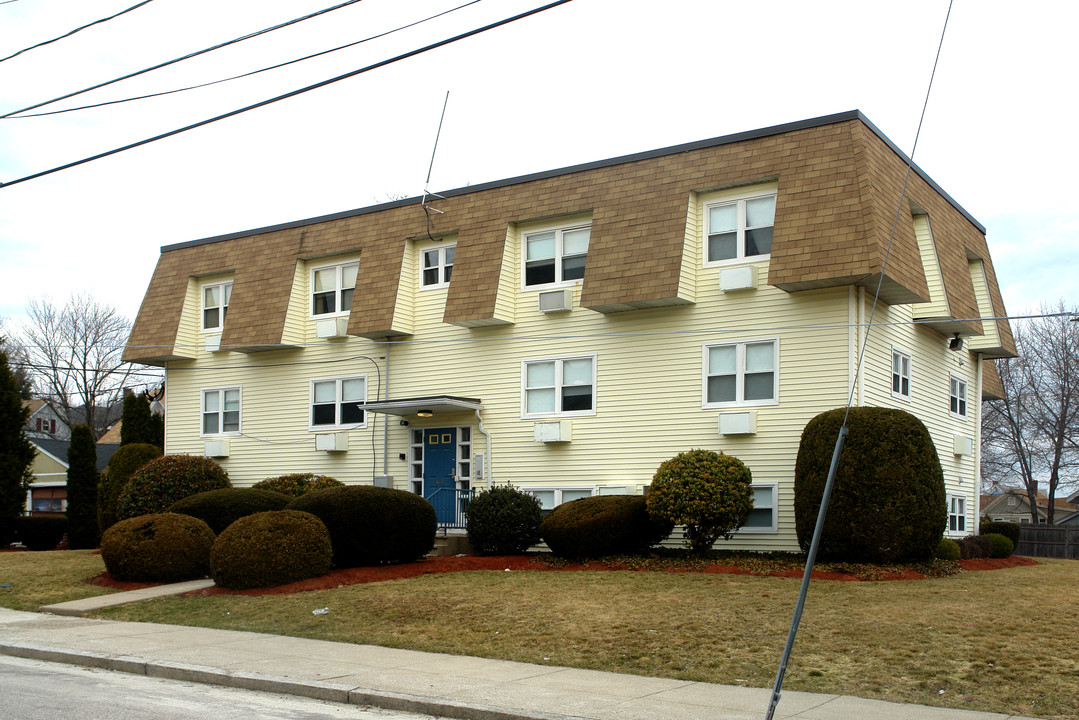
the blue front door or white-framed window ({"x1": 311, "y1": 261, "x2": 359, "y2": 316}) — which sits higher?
white-framed window ({"x1": 311, "y1": 261, "x2": 359, "y2": 316})

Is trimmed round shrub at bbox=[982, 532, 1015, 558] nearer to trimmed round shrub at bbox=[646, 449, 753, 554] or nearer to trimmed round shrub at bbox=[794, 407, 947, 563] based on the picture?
A: trimmed round shrub at bbox=[794, 407, 947, 563]

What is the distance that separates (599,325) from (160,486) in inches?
404

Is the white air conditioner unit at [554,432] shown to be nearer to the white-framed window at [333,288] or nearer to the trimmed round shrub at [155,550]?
the white-framed window at [333,288]

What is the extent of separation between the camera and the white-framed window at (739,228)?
19328 mm

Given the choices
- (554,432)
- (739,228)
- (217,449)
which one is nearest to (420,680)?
(554,432)

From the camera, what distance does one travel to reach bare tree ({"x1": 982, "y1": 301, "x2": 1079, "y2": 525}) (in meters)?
39.4

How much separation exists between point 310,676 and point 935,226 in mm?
16635

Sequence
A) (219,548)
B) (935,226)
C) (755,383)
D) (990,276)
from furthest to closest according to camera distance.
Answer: (990,276), (935,226), (755,383), (219,548)

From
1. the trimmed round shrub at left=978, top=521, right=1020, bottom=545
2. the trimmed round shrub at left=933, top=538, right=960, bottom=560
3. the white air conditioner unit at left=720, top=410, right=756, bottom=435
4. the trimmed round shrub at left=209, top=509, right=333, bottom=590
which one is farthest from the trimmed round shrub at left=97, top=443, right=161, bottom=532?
the trimmed round shrub at left=978, top=521, right=1020, bottom=545

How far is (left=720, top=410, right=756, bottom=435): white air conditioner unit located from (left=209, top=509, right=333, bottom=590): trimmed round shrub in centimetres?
767

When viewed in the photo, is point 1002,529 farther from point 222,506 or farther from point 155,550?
point 155,550

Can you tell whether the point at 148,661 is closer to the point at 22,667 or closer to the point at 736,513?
the point at 22,667

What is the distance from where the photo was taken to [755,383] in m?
19.2

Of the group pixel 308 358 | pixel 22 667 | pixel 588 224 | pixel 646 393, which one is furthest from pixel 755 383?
pixel 22 667
